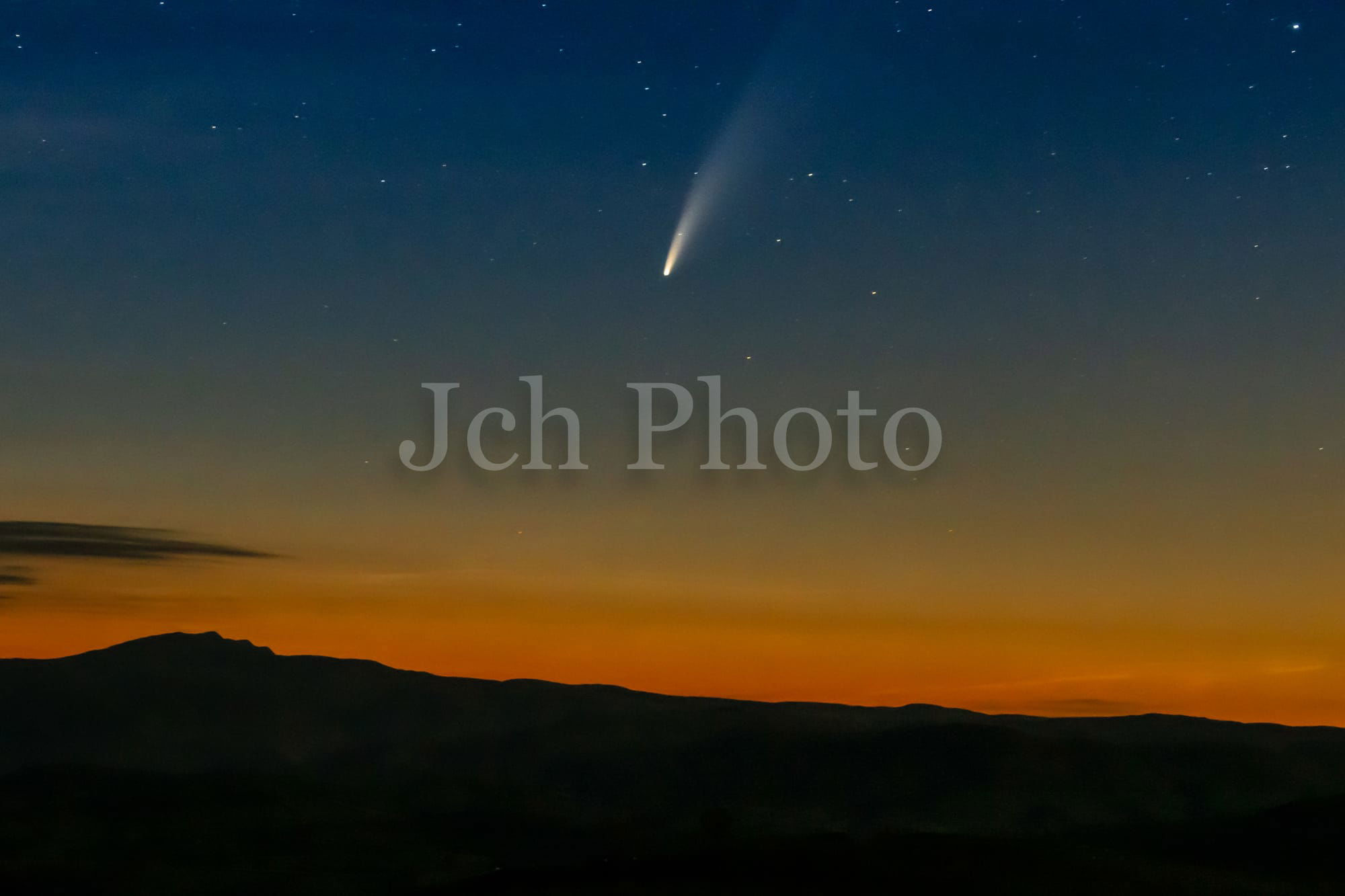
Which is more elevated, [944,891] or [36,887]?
[944,891]

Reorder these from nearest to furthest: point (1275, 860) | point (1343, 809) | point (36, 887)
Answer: point (1275, 860) < point (1343, 809) < point (36, 887)

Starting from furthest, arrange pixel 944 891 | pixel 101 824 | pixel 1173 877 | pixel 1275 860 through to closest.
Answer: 1. pixel 101 824
2. pixel 1275 860
3. pixel 1173 877
4. pixel 944 891

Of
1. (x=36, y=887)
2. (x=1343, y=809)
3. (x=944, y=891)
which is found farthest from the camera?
(x=36, y=887)

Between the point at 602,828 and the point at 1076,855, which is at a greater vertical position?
the point at 1076,855

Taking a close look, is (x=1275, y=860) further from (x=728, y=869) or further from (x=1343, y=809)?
(x=728, y=869)

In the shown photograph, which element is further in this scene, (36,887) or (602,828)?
(602,828)

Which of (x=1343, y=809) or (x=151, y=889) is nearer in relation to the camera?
(x=1343, y=809)

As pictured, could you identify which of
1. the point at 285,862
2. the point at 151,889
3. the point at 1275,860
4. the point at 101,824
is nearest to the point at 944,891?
the point at 1275,860

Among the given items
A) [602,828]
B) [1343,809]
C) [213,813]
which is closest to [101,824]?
[213,813]

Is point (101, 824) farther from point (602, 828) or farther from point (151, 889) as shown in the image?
point (602, 828)
